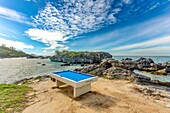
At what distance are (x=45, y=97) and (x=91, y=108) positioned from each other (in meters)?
3.45

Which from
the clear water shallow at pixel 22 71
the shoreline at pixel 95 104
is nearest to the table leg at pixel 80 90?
the shoreline at pixel 95 104

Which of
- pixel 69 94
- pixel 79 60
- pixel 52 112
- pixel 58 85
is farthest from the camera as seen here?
pixel 79 60

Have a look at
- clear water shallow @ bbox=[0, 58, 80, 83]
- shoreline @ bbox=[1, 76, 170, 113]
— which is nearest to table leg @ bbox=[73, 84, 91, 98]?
shoreline @ bbox=[1, 76, 170, 113]

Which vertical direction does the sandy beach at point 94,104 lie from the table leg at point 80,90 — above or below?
below

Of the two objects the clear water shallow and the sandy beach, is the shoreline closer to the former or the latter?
the sandy beach

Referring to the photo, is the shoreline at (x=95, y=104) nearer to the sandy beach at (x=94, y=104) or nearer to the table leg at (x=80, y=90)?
the sandy beach at (x=94, y=104)

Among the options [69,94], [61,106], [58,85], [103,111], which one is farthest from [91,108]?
[58,85]

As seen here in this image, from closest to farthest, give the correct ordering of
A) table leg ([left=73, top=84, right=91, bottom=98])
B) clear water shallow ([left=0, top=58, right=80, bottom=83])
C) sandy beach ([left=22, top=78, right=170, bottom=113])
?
sandy beach ([left=22, top=78, right=170, bottom=113]), table leg ([left=73, top=84, right=91, bottom=98]), clear water shallow ([left=0, top=58, right=80, bottom=83])

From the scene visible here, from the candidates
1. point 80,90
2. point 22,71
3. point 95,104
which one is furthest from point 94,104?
point 22,71

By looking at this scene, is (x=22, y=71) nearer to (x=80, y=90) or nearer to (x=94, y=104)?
(x=80, y=90)

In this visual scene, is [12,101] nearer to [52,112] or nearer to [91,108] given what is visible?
[52,112]

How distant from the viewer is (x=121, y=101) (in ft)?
22.3

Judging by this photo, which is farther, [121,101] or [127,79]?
[127,79]

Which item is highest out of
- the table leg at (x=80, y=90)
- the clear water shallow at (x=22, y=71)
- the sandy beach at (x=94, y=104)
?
the table leg at (x=80, y=90)
